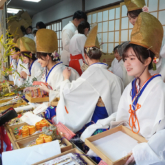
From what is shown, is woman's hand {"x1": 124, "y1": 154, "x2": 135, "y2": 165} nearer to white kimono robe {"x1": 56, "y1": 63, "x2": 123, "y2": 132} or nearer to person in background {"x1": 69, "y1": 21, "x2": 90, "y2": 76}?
white kimono robe {"x1": 56, "y1": 63, "x2": 123, "y2": 132}

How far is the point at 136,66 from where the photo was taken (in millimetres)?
1339

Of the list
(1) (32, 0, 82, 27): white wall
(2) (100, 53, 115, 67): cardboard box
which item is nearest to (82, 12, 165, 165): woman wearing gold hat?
(2) (100, 53, 115, 67): cardboard box

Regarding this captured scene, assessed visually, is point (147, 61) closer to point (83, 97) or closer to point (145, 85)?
point (145, 85)

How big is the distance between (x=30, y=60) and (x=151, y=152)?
2909 millimetres

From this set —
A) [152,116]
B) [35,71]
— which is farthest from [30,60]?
[152,116]

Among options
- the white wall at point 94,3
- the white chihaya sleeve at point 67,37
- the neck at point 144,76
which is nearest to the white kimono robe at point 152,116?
the neck at point 144,76

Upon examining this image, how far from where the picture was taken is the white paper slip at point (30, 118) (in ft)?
5.57

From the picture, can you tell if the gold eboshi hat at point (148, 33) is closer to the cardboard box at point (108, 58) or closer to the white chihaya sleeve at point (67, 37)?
the white chihaya sleeve at point (67, 37)

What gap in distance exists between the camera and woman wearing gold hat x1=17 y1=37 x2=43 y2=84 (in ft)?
10.5

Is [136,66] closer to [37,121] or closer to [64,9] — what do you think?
[37,121]

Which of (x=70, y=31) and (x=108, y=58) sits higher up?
(x=70, y=31)

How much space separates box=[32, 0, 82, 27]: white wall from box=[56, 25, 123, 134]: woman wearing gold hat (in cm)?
453

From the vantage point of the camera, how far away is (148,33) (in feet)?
4.05

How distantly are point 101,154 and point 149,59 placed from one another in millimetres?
783
